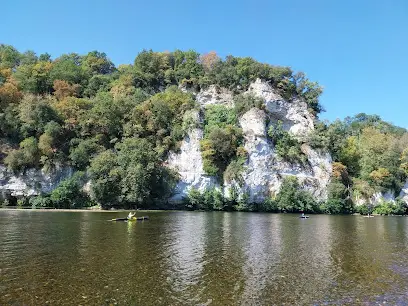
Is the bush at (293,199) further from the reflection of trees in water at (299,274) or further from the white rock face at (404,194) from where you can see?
the reflection of trees in water at (299,274)

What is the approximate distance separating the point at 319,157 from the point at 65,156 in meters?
54.2

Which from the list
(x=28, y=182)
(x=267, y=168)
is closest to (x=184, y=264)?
(x=28, y=182)

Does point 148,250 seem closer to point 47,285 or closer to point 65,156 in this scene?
point 47,285

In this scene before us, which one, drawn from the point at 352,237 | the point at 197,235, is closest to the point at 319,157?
the point at 352,237

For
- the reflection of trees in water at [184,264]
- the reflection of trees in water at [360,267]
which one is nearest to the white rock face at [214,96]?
the reflection of trees in water at [184,264]

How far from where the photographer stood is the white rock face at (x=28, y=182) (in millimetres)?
64062

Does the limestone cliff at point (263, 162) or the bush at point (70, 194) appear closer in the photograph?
the bush at point (70, 194)

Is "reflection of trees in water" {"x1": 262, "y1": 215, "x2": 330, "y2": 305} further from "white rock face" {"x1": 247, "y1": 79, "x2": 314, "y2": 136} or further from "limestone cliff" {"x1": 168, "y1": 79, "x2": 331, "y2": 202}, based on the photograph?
"white rock face" {"x1": 247, "y1": 79, "x2": 314, "y2": 136}

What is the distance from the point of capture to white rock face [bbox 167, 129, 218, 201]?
6950cm

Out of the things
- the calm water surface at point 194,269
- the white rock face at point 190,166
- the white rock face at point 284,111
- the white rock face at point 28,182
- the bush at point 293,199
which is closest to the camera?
the calm water surface at point 194,269

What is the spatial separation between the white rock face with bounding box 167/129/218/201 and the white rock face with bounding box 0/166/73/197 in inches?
873

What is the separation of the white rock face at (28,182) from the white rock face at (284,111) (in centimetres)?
4838

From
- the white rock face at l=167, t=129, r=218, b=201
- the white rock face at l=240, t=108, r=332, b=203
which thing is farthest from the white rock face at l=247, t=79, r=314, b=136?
the white rock face at l=167, t=129, r=218, b=201

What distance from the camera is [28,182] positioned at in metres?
64.7
